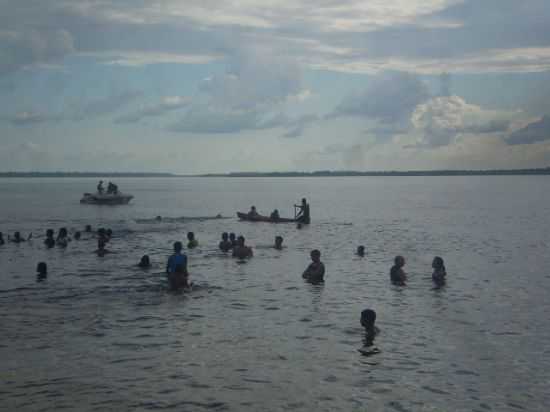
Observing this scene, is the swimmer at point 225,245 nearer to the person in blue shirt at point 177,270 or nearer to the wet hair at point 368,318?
the person in blue shirt at point 177,270

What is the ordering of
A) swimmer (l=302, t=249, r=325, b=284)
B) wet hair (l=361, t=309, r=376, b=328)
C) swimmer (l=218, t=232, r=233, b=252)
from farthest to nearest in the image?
swimmer (l=218, t=232, r=233, b=252) < swimmer (l=302, t=249, r=325, b=284) < wet hair (l=361, t=309, r=376, b=328)

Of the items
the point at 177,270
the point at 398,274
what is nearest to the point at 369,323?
the point at 177,270

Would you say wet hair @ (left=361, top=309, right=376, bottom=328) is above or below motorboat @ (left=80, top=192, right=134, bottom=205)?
below

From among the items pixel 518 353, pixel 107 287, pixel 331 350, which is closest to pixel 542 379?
pixel 518 353

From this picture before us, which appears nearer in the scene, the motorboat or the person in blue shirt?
the person in blue shirt

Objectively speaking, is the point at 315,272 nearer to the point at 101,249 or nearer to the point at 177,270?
the point at 177,270

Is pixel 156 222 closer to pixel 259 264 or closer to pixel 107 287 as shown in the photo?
pixel 259 264

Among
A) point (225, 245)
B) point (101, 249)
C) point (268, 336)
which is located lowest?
point (268, 336)

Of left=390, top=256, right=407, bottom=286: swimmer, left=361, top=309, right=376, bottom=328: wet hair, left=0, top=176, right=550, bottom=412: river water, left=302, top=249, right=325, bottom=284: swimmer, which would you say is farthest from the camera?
left=302, top=249, right=325, bottom=284: swimmer

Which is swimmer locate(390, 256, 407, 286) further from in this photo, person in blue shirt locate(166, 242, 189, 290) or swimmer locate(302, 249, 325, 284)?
person in blue shirt locate(166, 242, 189, 290)

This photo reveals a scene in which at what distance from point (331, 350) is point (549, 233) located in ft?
149

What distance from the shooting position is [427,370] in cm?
1570

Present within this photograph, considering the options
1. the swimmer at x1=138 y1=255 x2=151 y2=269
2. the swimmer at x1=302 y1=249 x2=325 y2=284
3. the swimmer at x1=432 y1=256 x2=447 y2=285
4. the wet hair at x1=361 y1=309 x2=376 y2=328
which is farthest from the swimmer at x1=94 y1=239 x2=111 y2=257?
the wet hair at x1=361 y1=309 x2=376 y2=328

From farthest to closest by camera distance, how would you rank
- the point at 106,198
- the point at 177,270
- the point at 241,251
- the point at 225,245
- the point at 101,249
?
the point at 106,198, the point at 225,245, the point at 101,249, the point at 241,251, the point at 177,270
